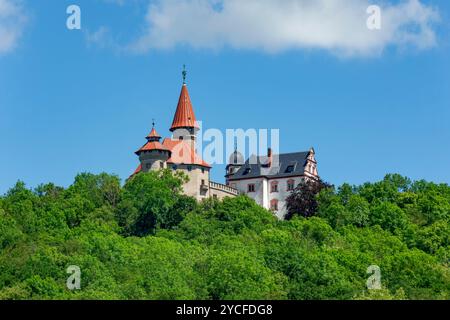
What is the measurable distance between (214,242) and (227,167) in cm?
2256

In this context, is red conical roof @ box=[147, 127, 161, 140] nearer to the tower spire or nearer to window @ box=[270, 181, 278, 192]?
the tower spire

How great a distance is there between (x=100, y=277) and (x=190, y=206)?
23.6 metres

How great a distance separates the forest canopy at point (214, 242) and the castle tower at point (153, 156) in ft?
5.36

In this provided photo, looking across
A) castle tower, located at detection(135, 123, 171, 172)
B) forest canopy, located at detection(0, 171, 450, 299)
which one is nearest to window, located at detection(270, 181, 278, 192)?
forest canopy, located at detection(0, 171, 450, 299)

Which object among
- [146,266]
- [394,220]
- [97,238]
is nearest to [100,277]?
[146,266]

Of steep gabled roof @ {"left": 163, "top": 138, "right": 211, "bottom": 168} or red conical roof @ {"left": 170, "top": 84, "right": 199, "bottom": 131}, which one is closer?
steep gabled roof @ {"left": 163, "top": 138, "right": 211, "bottom": 168}

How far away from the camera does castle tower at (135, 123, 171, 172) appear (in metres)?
96.8

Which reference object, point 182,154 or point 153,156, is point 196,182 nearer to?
point 182,154

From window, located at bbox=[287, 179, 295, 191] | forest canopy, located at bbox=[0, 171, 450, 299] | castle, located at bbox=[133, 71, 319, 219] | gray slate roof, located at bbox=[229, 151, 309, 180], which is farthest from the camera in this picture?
gray slate roof, located at bbox=[229, 151, 309, 180]

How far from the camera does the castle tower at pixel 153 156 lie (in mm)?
96812

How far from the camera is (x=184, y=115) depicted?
10469 cm

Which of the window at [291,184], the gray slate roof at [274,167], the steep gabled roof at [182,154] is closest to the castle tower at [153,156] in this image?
the steep gabled roof at [182,154]

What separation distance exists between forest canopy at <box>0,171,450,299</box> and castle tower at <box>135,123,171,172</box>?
1633mm
